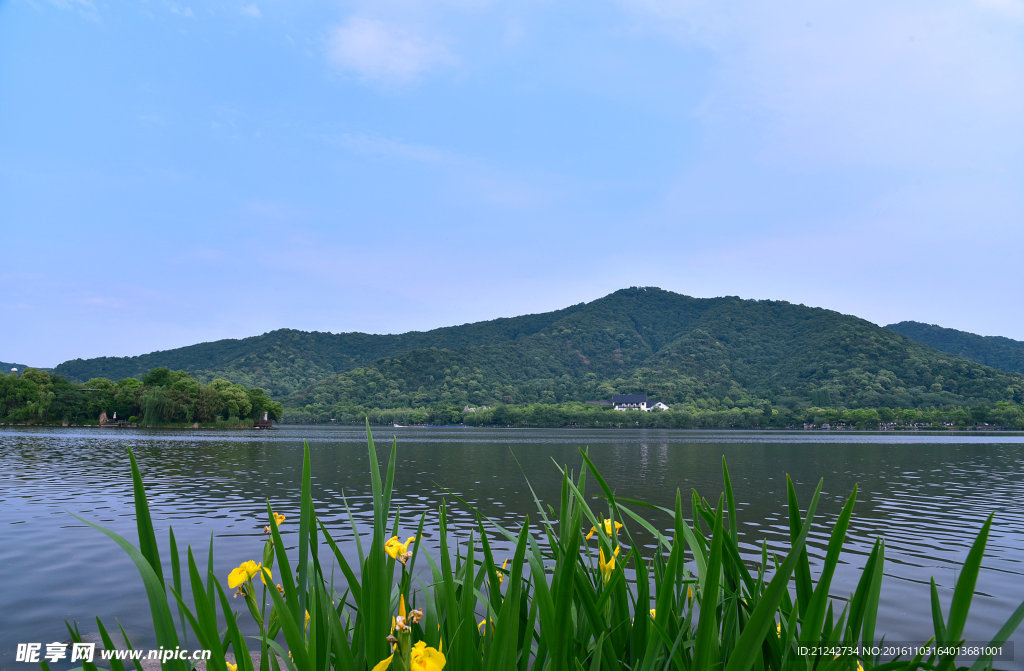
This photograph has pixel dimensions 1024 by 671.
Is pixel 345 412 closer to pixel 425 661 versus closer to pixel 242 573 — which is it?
pixel 242 573

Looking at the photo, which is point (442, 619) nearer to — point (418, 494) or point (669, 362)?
point (418, 494)

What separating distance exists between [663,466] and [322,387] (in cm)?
15682

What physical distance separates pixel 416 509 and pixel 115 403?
9895 centimetres

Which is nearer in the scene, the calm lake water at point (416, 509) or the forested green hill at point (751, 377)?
the calm lake water at point (416, 509)

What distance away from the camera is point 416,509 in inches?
793

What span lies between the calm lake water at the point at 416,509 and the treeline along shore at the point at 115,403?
2139 inches

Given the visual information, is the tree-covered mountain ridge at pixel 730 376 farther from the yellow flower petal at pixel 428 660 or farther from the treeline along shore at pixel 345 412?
the yellow flower petal at pixel 428 660

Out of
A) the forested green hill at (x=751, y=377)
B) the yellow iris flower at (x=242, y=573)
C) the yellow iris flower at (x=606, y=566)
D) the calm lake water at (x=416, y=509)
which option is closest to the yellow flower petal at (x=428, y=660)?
the calm lake water at (x=416, y=509)

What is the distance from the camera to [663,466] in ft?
126

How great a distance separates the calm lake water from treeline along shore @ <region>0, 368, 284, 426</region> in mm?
54326

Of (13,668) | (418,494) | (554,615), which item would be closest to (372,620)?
(554,615)

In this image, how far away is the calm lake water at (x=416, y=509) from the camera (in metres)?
10.1

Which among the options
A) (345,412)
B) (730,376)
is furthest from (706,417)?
(345,412)

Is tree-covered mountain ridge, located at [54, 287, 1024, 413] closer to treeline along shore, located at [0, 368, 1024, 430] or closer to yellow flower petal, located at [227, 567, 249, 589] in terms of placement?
treeline along shore, located at [0, 368, 1024, 430]
